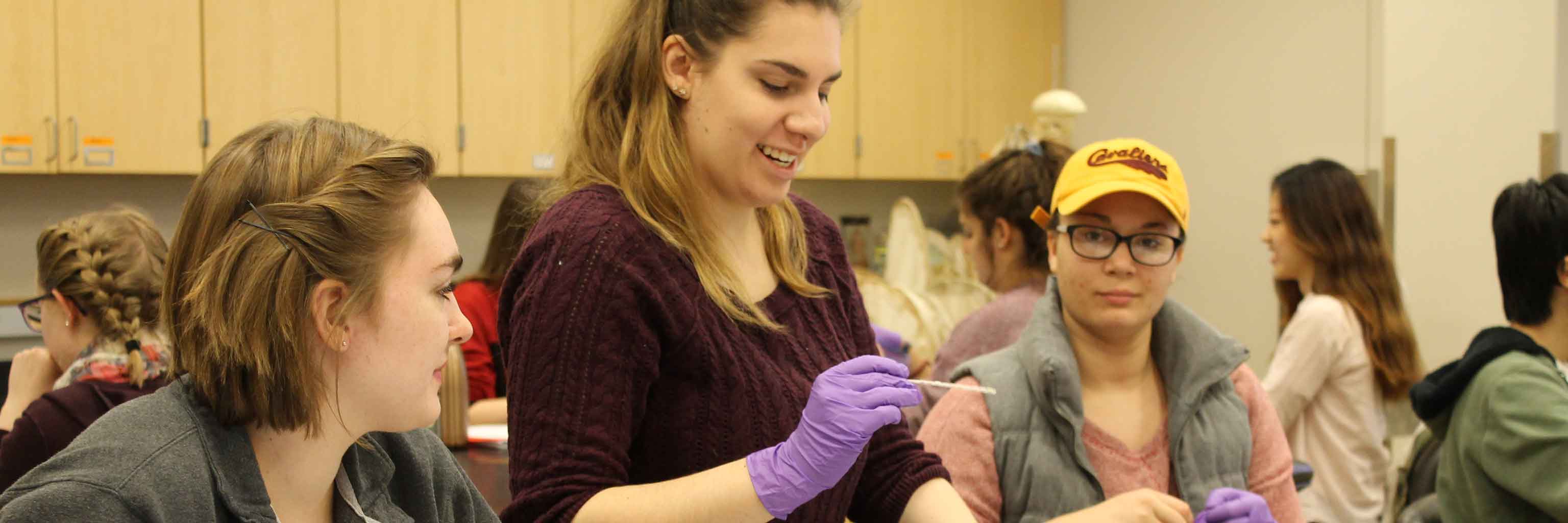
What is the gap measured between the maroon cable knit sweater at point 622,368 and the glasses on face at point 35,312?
4.05ft

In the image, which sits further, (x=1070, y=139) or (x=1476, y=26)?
(x=1070, y=139)

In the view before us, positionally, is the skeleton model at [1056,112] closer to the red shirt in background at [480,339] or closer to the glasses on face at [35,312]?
the red shirt in background at [480,339]

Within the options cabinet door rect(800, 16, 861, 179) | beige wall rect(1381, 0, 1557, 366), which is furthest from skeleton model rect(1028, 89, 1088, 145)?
beige wall rect(1381, 0, 1557, 366)

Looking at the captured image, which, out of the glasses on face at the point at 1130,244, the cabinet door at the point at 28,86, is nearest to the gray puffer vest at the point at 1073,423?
the glasses on face at the point at 1130,244

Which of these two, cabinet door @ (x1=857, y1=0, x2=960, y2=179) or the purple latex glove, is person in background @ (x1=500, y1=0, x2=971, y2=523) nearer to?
the purple latex glove

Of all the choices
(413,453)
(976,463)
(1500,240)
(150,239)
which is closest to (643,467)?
(413,453)

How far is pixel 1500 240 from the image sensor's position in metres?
2.23

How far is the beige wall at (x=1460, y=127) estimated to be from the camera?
4.14m

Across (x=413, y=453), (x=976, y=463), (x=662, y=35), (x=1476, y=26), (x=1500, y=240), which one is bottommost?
(x=976, y=463)

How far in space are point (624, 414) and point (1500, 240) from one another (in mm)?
1808

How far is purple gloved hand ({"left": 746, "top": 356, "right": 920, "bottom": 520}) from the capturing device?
116 cm

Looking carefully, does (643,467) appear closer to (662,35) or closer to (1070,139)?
(662,35)

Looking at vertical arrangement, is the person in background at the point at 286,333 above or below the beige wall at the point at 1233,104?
below

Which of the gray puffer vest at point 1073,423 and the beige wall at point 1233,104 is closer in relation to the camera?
the gray puffer vest at point 1073,423
